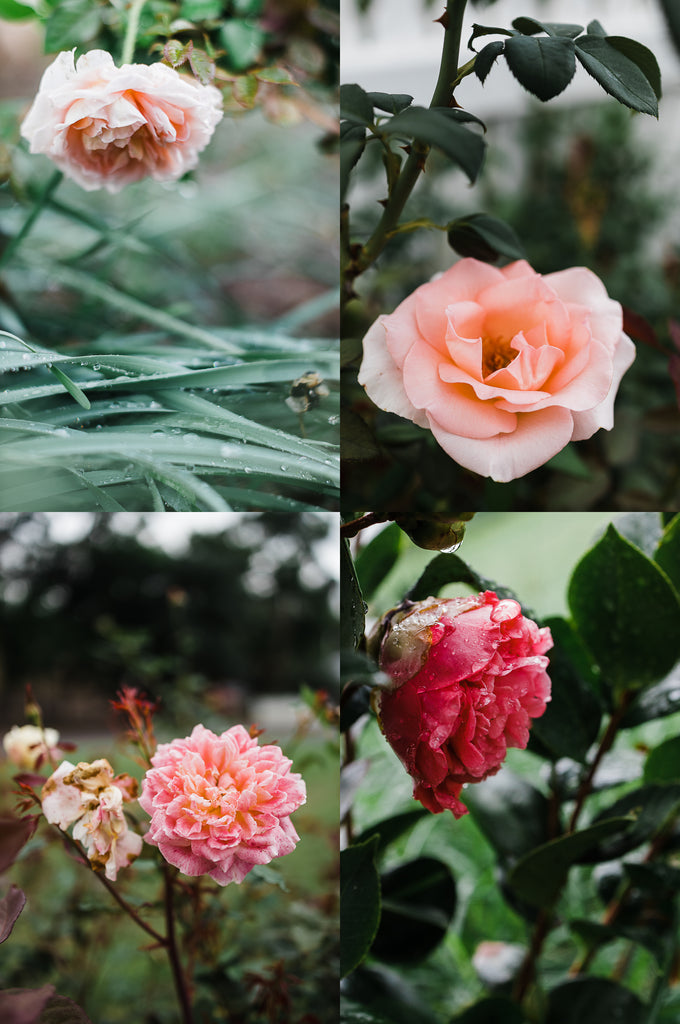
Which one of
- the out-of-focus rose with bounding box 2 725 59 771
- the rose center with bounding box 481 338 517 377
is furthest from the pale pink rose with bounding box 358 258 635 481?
the out-of-focus rose with bounding box 2 725 59 771

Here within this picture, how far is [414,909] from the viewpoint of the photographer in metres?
0.40

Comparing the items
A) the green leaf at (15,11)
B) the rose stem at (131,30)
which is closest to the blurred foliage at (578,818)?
the rose stem at (131,30)

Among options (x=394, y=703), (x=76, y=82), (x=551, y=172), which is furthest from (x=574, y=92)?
(x=394, y=703)

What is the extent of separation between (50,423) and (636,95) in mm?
264

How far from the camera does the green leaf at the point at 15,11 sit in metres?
0.42

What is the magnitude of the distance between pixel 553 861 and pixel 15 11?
21.9 inches

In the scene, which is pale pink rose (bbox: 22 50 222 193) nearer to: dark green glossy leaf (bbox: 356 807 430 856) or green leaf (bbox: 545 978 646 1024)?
dark green glossy leaf (bbox: 356 807 430 856)

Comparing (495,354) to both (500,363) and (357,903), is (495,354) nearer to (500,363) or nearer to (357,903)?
(500,363)

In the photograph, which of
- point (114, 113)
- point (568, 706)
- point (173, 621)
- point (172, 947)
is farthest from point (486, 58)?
point (173, 621)

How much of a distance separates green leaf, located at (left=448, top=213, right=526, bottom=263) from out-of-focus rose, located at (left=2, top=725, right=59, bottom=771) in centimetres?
32

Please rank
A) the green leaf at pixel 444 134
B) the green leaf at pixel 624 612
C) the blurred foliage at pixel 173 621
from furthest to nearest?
1. the blurred foliage at pixel 173 621
2. the green leaf at pixel 624 612
3. the green leaf at pixel 444 134

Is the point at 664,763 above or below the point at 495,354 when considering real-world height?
below

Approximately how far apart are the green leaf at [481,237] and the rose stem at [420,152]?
0.03 meters

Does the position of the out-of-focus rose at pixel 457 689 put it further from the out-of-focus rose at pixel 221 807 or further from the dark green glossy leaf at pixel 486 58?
the dark green glossy leaf at pixel 486 58
